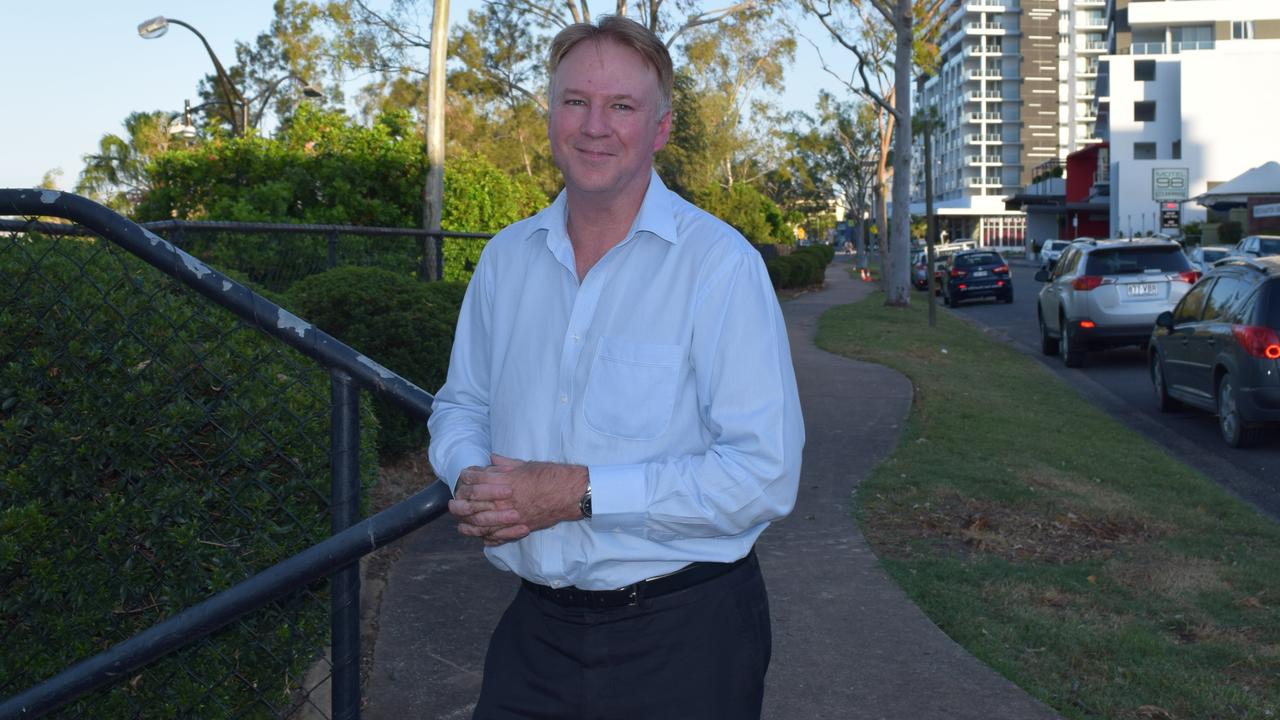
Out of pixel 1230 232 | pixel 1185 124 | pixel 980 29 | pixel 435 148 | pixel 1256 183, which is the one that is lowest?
pixel 1230 232

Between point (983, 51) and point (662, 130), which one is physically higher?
point (983, 51)

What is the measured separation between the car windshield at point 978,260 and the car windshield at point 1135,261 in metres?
19.9

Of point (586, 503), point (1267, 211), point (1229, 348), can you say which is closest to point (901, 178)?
point (1229, 348)

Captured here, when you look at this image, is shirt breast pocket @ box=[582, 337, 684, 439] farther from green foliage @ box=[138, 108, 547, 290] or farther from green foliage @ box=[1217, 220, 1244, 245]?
green foliage @ box=[1217, 220, 1244, 245]

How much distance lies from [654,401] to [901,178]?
32.4 metres

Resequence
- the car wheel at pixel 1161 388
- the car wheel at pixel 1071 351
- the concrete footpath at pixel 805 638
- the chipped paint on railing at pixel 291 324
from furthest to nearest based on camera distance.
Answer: the car wheel at pixel 1071 351
the car wheel at pixel 1161 388
the concrete footpath at pixel 805 638
the chipped paint on railing at pixel 291 324

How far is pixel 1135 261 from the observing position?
18.7 metres

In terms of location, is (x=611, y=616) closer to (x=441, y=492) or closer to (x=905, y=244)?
(x=441, y=492)

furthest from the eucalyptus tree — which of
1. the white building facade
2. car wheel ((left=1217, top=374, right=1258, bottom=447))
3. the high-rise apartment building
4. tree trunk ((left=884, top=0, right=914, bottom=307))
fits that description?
the high-rise apartment building

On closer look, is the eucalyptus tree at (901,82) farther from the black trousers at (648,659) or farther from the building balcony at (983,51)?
the building balcony at (983,51)

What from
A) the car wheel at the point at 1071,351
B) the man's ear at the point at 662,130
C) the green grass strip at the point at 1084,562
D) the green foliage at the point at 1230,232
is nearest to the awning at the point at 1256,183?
the green foliage at the point at 1230,232

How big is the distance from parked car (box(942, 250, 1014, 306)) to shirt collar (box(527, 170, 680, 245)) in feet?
119

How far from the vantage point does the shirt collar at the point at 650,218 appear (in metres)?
2.48

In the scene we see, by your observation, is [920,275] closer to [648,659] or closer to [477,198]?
[477,198]
